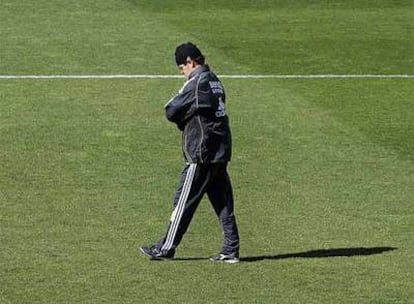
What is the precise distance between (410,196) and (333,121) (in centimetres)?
A: 425

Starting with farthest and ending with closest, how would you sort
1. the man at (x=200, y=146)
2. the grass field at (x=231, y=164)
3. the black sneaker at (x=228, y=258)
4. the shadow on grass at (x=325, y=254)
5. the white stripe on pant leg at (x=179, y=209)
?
the shadow on grass at (x=325, y=254) < the black sneaker at (x=228, y=258) < the white stripe on pant leg at (x=179, y=209) < the man at (x=200, y=146) < the grass field at (x=231, y=164)

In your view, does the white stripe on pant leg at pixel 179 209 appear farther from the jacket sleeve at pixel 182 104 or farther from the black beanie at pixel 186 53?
the black beanie at pixel 186 53

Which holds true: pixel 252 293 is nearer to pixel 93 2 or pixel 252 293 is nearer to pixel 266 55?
pixel 266 55

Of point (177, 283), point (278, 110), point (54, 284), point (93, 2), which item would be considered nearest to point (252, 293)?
point (177, 283)

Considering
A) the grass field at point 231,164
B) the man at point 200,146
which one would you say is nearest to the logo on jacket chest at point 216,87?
the man at point 200,146

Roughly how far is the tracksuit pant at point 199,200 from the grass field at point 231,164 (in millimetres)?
287

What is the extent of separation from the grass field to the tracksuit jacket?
3.76ft

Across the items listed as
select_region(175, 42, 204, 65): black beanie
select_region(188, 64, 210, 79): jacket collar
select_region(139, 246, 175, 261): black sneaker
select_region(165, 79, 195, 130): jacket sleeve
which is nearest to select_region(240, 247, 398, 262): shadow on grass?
select_region(139, 246, 175, 261): black sneaker

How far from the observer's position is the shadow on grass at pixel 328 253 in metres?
16.0

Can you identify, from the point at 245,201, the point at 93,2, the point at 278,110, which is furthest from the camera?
the point at 93,2

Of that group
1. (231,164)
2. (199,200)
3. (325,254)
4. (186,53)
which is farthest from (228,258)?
(231,164)

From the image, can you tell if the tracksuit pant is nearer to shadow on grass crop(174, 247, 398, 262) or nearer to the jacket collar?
shadow on grass crop(174, 247, 398, 262)

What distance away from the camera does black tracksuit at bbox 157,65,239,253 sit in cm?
1538

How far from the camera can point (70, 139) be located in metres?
21.7
